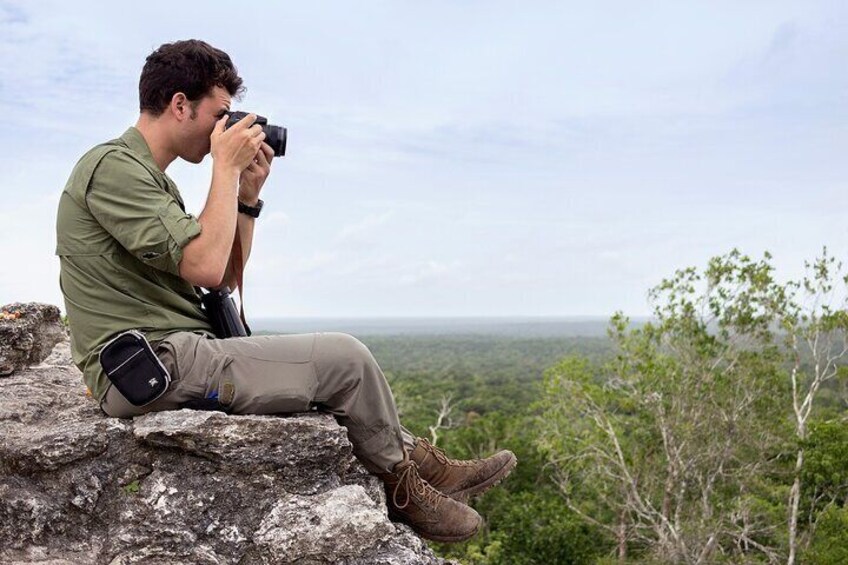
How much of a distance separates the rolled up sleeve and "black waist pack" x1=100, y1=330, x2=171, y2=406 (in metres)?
0.28

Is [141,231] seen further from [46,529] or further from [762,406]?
[762,406]

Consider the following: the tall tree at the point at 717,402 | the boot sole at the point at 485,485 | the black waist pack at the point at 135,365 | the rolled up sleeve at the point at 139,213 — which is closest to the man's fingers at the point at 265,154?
the rolled up sleeve at the point at 139,213

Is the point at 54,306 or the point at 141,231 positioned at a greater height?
the point at 141,231

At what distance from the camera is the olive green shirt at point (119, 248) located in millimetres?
2482

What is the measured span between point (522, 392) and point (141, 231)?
44.6m

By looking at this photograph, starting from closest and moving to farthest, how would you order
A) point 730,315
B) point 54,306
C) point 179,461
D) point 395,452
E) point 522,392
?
1. point 179,461
2. point 395,452
3. point 54,306
4. point 730,315
5. point 522,392

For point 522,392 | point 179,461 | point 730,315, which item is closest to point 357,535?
point 179,461

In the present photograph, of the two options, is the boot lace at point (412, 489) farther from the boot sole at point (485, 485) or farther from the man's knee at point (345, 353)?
the man's knee at point (345, 353)

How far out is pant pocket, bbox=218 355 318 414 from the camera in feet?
8.71

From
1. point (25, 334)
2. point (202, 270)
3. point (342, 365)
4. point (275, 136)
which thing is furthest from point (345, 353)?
point (25, 334)

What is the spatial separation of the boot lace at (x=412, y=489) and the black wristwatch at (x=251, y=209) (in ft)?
3.96

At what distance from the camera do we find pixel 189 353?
2.63 meters

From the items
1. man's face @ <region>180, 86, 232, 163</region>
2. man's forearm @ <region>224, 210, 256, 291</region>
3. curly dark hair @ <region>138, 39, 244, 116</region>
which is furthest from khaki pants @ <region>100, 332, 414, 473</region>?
curly dark hair @ <region>138, 39, 244, 116</region>

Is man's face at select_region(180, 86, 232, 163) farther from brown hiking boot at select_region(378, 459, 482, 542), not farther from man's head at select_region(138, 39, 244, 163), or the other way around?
brown hiking boot at select_region(378, 459, 482, 542)
